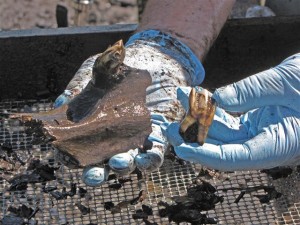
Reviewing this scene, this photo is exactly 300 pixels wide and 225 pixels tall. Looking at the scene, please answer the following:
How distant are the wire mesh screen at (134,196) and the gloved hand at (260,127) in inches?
18.5

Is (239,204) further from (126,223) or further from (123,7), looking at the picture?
(123,7)

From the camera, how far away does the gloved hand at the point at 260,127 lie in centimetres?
205

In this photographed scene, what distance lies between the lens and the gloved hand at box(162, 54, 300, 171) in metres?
2.05

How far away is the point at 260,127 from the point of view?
212cm

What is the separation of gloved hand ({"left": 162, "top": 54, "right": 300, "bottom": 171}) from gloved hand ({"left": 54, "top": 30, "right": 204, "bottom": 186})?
13cm

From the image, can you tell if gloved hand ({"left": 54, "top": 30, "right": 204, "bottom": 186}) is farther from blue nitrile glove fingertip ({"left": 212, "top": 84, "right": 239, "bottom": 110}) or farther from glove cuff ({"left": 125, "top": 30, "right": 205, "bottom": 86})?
blue nitrile glove fingertip ({"left": 212, "top": 84, "right": 239, "bottom": 110})

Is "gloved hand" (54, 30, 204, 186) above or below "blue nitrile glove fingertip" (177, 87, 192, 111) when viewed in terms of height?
below

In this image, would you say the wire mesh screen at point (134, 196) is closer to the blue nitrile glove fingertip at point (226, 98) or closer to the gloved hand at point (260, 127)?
the gloved hand at point (260, 127)

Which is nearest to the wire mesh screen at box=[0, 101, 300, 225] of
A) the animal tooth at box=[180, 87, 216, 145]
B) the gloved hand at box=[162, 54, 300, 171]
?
the gloved hand at box=[162, 54, 300, 171]

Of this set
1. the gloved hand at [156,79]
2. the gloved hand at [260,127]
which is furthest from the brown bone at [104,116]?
the gloved hand at [260,127]

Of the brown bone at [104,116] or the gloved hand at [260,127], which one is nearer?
the gloved hand at [260,127]

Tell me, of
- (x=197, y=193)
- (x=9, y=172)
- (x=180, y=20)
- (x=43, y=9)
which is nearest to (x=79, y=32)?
(x=180, y=20)

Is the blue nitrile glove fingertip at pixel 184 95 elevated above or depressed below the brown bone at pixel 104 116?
above

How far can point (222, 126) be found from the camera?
216 centimetres
